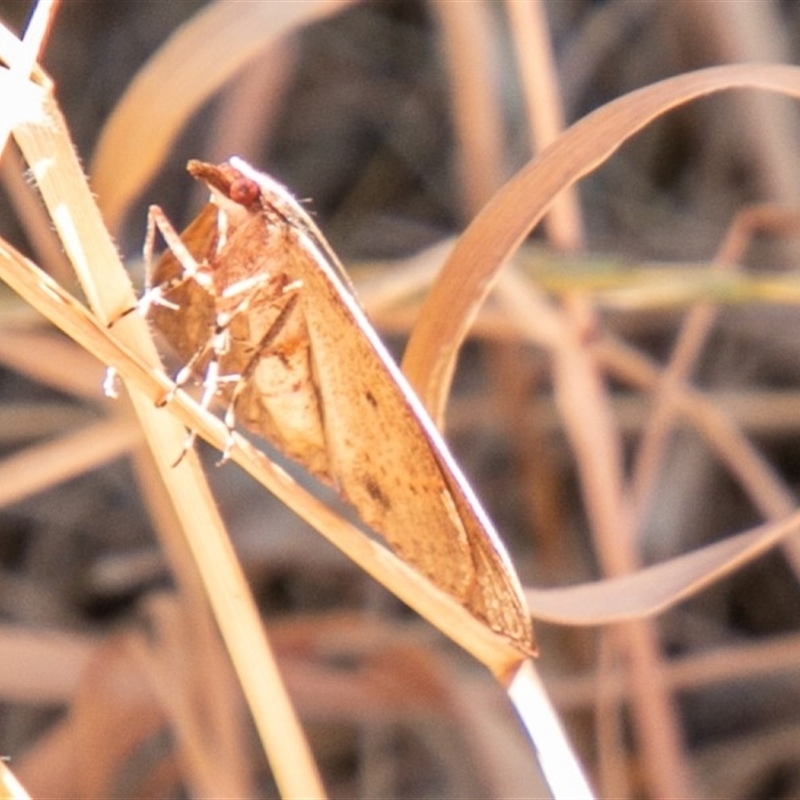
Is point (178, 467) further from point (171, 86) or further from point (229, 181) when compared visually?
point (171, 86)

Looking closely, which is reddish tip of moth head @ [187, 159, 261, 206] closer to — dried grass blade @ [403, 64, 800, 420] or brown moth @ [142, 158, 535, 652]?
brown moth @ [142, 158, 535, 652]

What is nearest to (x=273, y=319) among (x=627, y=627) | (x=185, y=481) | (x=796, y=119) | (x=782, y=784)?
(x=185, y=481)

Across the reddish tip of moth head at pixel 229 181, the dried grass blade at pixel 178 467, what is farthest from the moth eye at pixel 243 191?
the dried grass blade at pixel 178 467

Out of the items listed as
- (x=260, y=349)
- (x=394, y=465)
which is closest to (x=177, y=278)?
(x=260, y=349)

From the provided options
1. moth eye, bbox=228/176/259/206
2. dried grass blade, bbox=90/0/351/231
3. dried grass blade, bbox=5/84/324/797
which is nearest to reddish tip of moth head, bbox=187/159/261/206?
moth eye, bbox=228/176/259/206

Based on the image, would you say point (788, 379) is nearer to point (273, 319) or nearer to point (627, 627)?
point (627, 627)

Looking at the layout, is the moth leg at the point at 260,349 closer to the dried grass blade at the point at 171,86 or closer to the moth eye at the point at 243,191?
the moth eye at the point at 243,191

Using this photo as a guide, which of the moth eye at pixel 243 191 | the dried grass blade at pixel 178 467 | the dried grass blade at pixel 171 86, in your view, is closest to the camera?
the dried grass blade at pixel 178 467

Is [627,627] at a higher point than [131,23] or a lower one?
lower
